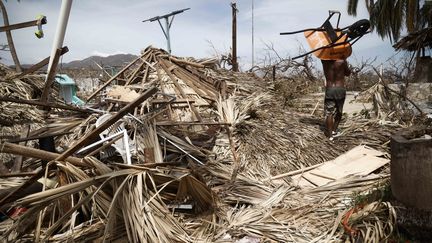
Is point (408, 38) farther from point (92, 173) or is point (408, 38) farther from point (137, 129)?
point (92, 173)

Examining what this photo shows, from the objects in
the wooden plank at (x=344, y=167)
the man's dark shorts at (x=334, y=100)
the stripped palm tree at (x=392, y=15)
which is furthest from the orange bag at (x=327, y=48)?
the stripped palm tree at (x=392, y=15)

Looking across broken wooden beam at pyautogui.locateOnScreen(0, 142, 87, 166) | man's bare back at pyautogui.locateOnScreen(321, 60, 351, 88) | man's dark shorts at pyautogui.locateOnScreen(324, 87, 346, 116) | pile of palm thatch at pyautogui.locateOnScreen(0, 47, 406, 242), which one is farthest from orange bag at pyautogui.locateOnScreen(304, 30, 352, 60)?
broken wooden beam at pyautogui.locateOnScreen(0, 142, 87, 166)

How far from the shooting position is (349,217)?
2.48 metres

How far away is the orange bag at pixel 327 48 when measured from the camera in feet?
14.5

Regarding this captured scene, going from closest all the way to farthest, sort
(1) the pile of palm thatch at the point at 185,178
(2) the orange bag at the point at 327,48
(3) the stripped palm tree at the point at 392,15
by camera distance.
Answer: (1) the pile of palm thatch at the point at 185,178, (2) the orange bag at the point at 327,48, (3) the stripped palm tree at the point at 392,15

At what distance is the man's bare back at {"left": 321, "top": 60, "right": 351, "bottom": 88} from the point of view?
177 inches

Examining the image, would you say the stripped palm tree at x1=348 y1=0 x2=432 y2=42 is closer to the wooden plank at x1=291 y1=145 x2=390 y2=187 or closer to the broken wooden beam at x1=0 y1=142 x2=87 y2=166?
the wooden plank at x1=291 y1=145 x2=390 y2=187

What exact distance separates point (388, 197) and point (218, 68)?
4.87 metres

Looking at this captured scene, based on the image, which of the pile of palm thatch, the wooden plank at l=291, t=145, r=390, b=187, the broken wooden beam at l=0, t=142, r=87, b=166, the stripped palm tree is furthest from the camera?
the stripped palm tree

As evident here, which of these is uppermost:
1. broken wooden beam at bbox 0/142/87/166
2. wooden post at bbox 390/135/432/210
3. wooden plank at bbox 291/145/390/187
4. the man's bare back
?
the man's bare back

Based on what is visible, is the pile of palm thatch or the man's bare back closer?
the pile of palm thatch

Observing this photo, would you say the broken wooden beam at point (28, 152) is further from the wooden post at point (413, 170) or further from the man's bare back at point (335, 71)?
the man's bare back at point (335, 71)

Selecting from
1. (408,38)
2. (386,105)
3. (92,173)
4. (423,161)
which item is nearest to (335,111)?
(386,105)

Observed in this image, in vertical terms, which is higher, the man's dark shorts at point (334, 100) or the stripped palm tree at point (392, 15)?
the stripped palm tree at point (392, 15)
